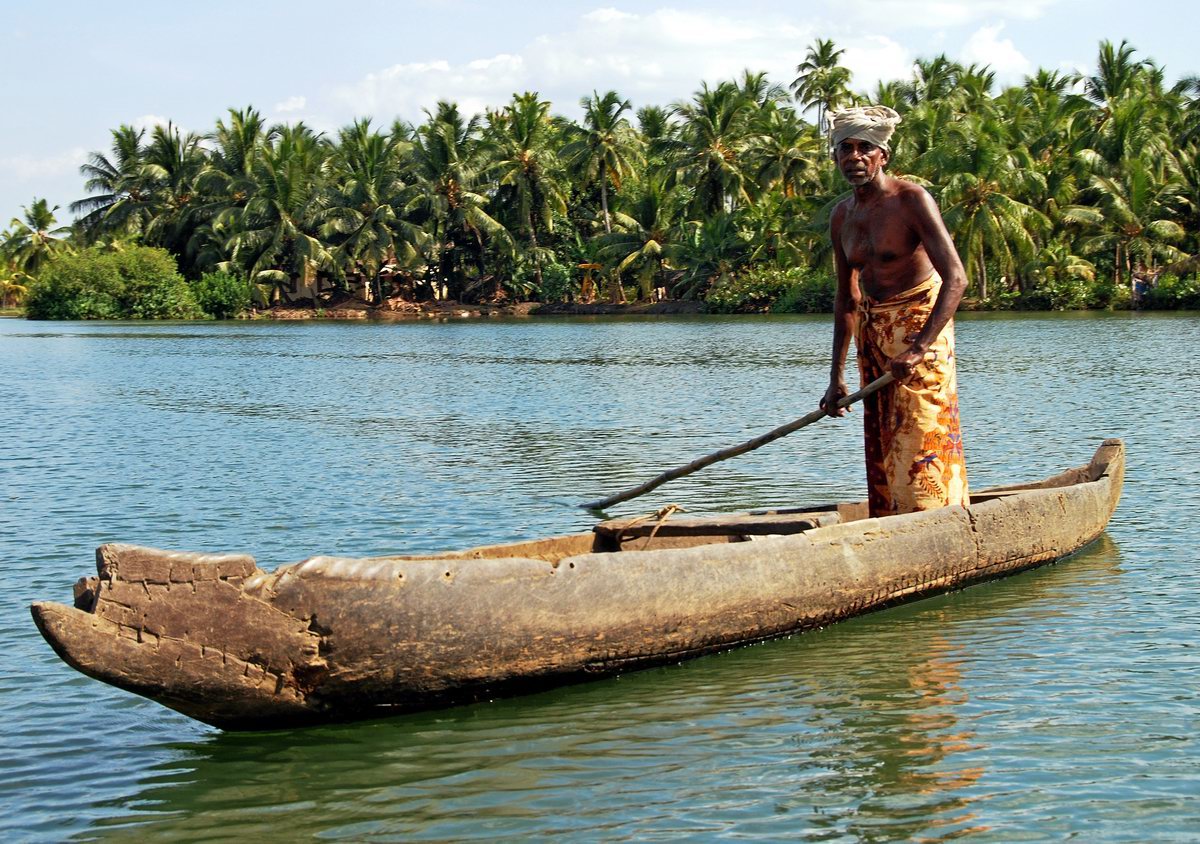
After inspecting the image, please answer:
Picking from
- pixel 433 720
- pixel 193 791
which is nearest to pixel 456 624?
pixel 433 720

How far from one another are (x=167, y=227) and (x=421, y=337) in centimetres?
2071

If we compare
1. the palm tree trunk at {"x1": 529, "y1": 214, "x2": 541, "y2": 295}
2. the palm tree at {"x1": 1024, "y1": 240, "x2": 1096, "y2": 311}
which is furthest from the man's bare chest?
the palm tree trunk at {"x1": 529, "y1": 214, "x2": 541, "y2": 295}

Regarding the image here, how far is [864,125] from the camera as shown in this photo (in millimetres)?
6117

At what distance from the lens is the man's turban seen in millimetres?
6129

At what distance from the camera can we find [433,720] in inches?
195

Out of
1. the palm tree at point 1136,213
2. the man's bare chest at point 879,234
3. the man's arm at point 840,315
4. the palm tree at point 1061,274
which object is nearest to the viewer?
the man's bare chest at point 879,234

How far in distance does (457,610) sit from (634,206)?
4580 cm

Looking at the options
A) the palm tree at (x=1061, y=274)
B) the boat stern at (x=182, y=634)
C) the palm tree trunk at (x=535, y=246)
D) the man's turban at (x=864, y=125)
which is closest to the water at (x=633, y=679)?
the boat stern at (x=182, y=634)

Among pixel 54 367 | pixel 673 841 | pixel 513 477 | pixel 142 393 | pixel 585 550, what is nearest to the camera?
pixel 673 841

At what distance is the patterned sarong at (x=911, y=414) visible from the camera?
6.38 metres

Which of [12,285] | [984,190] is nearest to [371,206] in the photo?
[984,190]

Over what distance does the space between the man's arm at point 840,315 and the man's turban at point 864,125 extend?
0.42 metres

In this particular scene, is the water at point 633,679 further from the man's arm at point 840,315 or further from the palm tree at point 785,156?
the palm tree at point 785,156

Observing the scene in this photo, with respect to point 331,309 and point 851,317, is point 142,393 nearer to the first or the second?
point 851,317
